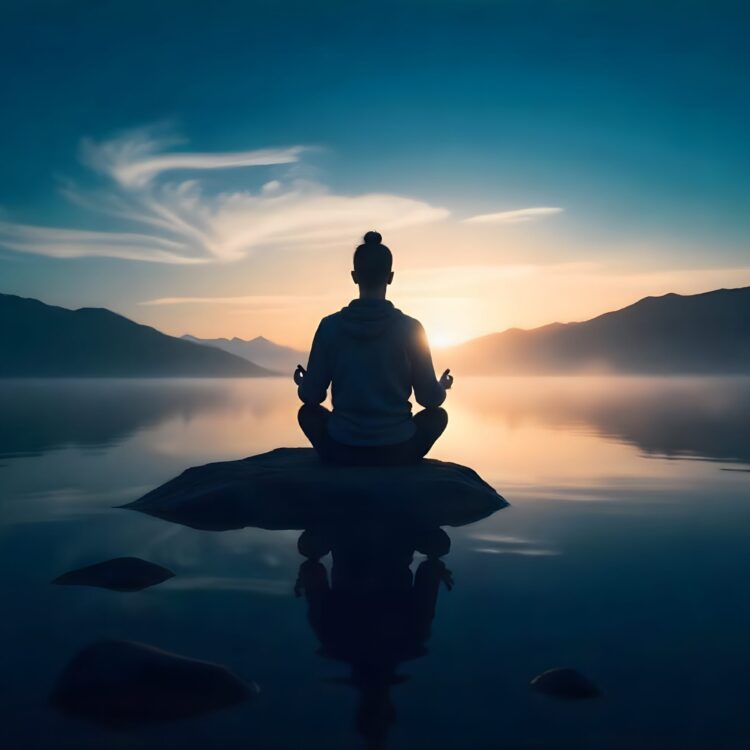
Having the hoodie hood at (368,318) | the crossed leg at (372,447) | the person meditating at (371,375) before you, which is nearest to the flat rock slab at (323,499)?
the crossed leg at (372,447)

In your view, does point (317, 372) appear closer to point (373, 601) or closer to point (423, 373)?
point (423, 373)

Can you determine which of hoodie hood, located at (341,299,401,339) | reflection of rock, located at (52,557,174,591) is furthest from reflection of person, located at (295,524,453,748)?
hoodie hood, located at (341,299,401,339)

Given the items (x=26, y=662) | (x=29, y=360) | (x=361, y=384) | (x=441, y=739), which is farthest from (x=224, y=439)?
(x=29, y=360)

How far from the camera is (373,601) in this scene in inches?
142

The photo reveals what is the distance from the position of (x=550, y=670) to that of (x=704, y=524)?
3955 mm

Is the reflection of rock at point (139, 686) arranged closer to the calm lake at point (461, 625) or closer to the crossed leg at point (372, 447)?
the calm lake at point (461, 625)

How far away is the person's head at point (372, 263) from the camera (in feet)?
22.1

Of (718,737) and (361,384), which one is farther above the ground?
(361,384)

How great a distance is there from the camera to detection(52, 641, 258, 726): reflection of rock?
7.91 ft

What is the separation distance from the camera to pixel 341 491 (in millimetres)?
5992

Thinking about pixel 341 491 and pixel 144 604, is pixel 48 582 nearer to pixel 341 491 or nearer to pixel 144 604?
pixel 144 604

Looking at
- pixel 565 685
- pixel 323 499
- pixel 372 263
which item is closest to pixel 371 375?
pixel 372 263

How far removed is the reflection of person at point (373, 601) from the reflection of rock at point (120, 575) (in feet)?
3.23

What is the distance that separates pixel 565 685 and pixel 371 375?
4.37 meters
